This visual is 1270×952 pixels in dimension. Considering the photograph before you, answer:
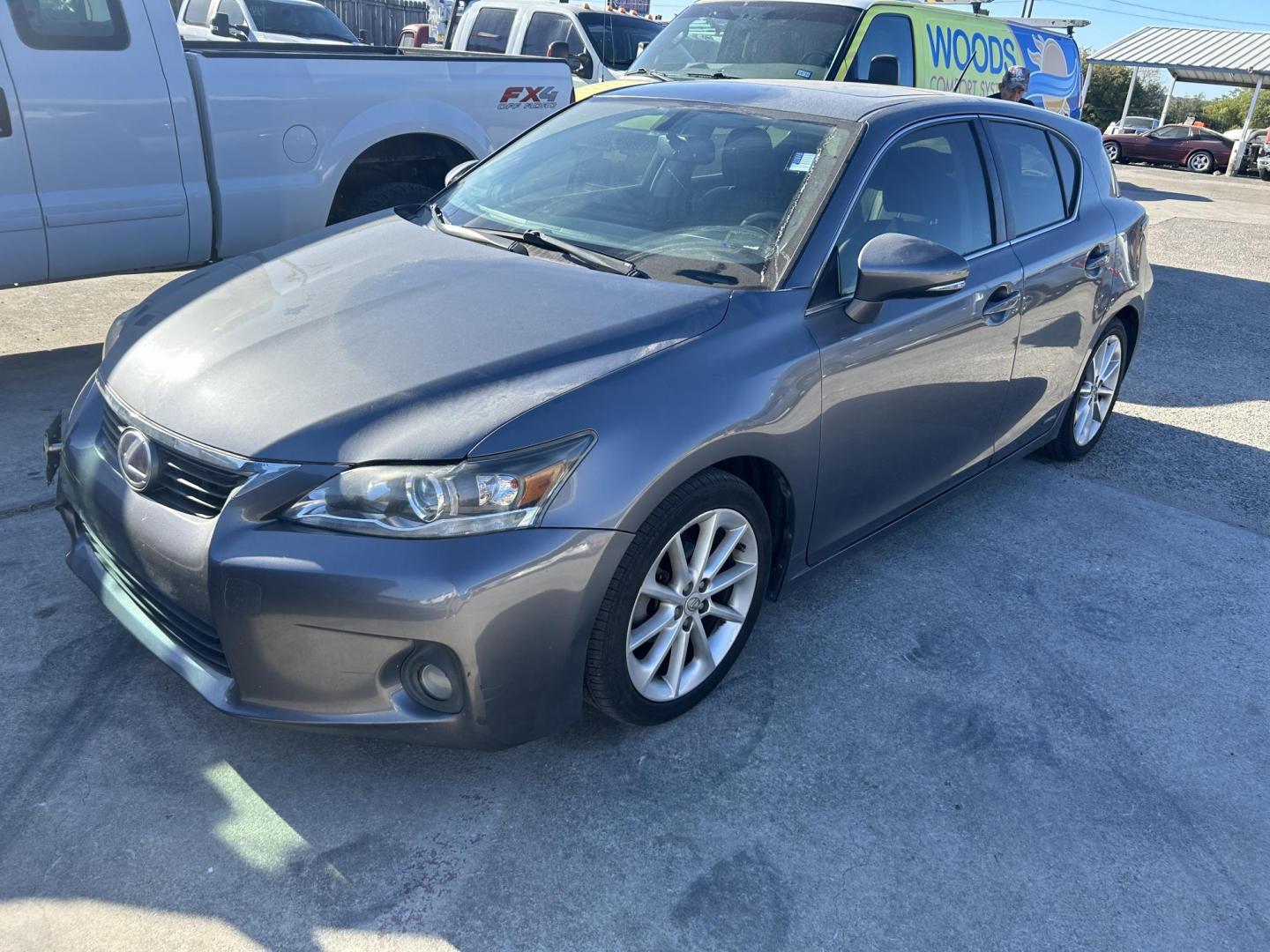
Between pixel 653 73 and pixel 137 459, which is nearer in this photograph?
pixel 137 459

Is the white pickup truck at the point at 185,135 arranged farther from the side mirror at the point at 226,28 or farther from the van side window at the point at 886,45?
the side mirror at the point at 226,28

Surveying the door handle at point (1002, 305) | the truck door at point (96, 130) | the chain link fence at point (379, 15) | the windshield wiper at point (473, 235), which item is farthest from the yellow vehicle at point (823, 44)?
the chain link fence at point (379, 15)

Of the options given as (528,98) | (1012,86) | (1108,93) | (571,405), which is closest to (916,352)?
(571,405)

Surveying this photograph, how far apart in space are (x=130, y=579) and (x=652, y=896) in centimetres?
153

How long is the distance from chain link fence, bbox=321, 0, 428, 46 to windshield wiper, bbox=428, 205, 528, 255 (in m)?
19.8

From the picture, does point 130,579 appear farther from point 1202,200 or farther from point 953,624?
point 1202,200

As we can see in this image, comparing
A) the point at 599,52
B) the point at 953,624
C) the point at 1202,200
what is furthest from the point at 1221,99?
the point at 953,624

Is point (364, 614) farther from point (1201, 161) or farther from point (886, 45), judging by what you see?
point (1201, 161)

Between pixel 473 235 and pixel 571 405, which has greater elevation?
pixel 473 235

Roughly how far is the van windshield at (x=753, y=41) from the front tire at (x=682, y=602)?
6.24 m

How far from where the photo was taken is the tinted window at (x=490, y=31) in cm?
1205

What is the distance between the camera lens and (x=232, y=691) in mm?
2439

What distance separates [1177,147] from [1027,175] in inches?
1185

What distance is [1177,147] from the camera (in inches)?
1166
